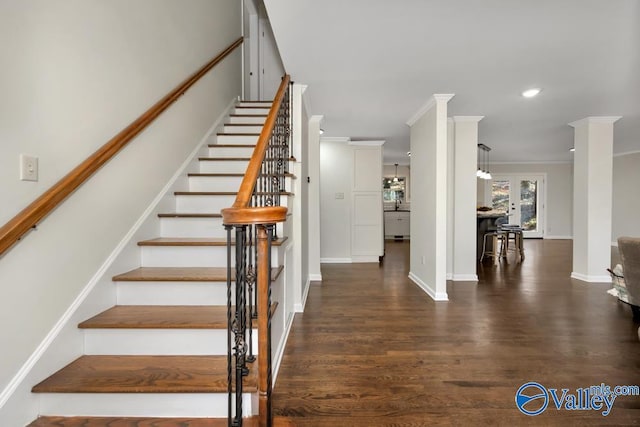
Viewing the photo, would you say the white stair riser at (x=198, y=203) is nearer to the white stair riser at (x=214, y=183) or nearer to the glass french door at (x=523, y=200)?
the white stair riser at (x=214, y=183)

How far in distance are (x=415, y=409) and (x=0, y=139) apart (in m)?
2.41

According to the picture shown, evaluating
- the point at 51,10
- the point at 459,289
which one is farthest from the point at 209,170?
the point at 459,289

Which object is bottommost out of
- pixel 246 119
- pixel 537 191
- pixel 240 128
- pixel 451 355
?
pixel 451 355

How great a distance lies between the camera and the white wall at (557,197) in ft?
33.2

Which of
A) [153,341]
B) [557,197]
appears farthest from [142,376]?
[557,197]

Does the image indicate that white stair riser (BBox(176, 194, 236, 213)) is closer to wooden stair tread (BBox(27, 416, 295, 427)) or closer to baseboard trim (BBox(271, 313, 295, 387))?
baseboard trim (BBox(271, 313, 295, 387))

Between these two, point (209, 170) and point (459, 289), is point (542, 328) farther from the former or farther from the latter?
point (209, 170)

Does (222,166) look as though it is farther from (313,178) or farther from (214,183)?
(313,178)

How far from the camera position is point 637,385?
78.3 inches

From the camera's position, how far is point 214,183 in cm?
295

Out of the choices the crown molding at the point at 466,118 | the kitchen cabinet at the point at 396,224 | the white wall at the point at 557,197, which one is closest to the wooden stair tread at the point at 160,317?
the crown molding at the point at 466,118

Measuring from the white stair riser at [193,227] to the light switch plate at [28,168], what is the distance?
1.10 m

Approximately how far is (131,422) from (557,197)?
40.9ft

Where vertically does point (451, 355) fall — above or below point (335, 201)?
below
